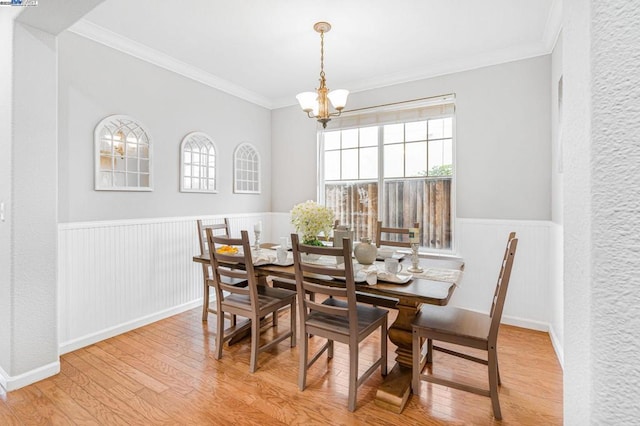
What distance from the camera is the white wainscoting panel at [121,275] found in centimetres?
273

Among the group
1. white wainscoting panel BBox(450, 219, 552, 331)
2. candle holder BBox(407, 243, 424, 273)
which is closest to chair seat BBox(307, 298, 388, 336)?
candle holder BBox(407, 243, 424, 273)

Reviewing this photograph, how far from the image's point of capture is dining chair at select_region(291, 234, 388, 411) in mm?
1908

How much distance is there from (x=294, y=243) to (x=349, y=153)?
2.62 metres

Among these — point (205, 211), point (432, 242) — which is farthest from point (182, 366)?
point (432, 242)

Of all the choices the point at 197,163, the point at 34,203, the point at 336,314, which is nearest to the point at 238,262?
the point at 336,314

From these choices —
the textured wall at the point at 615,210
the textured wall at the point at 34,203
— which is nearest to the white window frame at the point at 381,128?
the textured wall at the point at 34,203

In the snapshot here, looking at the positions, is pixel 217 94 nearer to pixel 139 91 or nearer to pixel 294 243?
pixel 139 91

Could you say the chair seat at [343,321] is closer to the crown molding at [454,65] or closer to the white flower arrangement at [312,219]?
the white flower arrangement at [312,219]

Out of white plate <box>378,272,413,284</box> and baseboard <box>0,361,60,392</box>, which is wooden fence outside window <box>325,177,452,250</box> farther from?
baseboard <box>0,361,60,392</box>

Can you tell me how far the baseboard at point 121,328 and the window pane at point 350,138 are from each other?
2800 mm

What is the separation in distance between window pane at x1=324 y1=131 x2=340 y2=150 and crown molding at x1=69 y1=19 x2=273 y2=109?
1.15m

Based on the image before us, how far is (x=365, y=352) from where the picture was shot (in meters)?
2.71

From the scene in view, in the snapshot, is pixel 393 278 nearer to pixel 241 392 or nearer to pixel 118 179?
pixel 241 392

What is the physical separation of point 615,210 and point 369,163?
3.87m
